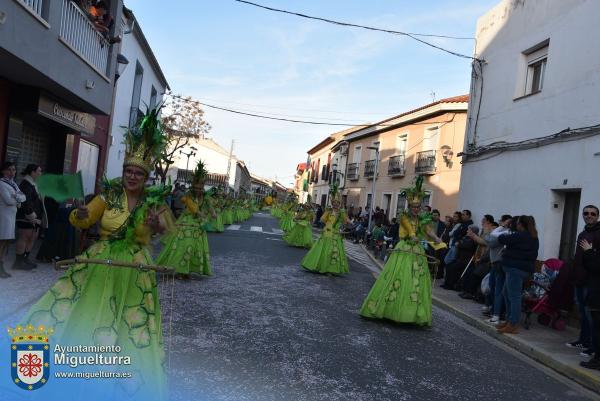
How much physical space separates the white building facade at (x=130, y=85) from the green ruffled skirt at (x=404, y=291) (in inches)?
424

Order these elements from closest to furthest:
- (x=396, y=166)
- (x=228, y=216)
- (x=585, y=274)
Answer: (x=585, y=274) < (x=228, y=216) < (x=396, y=166)

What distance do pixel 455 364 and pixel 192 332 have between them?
10.1 ft

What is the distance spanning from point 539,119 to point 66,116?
10708 mm

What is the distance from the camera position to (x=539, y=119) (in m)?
11.4

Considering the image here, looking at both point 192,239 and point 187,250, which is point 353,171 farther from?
point 187,250

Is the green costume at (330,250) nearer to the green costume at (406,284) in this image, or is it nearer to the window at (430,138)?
the green costume at (406,284)

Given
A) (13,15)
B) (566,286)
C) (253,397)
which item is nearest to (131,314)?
(253,397)

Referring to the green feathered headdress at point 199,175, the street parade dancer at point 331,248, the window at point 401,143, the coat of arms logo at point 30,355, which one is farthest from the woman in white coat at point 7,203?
the window at point 401,143

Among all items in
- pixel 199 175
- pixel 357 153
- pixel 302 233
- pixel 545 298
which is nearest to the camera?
pixel 545 298

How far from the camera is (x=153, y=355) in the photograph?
328cm

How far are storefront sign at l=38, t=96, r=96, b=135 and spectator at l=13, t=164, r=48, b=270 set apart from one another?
284cm

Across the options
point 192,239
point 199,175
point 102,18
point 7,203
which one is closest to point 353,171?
point 102,18

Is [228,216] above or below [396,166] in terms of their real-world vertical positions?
below

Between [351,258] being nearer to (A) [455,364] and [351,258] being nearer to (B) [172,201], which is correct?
(B) [172,201]
